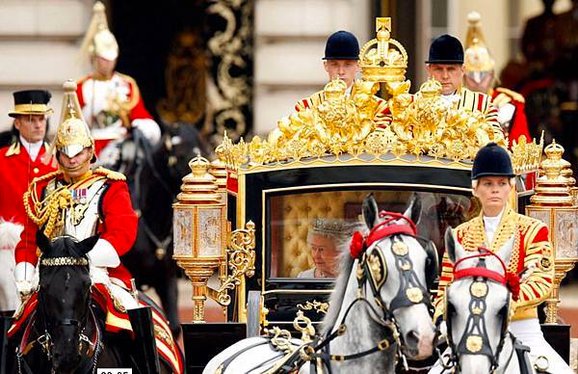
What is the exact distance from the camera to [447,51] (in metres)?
12.4

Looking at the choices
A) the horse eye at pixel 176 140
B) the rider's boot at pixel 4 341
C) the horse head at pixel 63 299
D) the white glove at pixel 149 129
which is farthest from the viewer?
the horse eye at pixel 176 140

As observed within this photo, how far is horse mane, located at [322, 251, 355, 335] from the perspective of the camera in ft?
31.7

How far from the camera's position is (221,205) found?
11.6m

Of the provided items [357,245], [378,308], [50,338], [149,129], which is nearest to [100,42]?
[149,129]

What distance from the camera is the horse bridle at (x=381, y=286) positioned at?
924 centimetres

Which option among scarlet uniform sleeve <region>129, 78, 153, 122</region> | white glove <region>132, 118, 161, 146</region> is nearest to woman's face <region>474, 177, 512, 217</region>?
white glove <region>132, 118, 161, 146</region>

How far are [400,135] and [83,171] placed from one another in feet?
5.02

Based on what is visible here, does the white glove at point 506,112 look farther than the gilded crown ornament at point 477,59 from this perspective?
No

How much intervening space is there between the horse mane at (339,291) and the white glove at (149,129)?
731 cm

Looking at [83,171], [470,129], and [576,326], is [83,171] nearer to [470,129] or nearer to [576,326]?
[470,129]

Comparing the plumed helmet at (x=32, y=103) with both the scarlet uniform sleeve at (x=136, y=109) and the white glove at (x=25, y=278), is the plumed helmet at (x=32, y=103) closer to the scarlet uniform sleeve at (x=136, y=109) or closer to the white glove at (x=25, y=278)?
the white glove at (x=25, y=278)

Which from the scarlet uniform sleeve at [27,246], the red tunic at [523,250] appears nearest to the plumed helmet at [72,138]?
the scarlet uniform sleeve at [27,246]

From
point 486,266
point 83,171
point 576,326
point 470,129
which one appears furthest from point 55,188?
point 576,326

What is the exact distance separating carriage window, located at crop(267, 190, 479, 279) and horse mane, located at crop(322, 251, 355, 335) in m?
1.54
